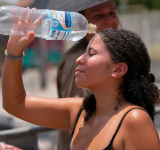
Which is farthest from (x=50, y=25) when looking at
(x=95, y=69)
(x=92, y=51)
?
(x=95, y=69)

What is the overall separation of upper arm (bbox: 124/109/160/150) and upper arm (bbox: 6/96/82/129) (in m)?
0.57

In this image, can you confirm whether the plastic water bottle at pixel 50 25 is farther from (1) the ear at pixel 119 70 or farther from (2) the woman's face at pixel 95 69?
(1) the ear at pixel 119 70

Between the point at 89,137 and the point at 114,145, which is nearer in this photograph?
the point at 114,145

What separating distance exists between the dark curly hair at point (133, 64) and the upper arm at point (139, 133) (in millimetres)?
164

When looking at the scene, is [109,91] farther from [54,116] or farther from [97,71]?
[54,116]

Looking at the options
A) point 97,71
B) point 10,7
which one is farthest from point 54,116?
point 10,7

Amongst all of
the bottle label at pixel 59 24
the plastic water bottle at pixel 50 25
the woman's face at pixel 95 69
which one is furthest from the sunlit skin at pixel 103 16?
the woman's face at pixel 95 69

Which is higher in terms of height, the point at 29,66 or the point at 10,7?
the point at 10,7

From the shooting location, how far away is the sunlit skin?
2902mm

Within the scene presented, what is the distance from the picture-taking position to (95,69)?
1958 mm

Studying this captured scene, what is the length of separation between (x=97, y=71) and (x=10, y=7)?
821 millimetres

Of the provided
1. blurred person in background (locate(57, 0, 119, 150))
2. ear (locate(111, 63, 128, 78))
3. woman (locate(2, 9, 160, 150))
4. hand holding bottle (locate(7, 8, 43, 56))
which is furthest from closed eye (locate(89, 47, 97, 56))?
blurred person in background (locate(57, 0, 119, 150))

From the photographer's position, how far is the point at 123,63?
1.94 m

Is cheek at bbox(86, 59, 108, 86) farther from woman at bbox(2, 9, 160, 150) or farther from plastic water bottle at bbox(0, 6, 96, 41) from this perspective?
plastic water bottle at bbox(0, 6, 96, 41)
